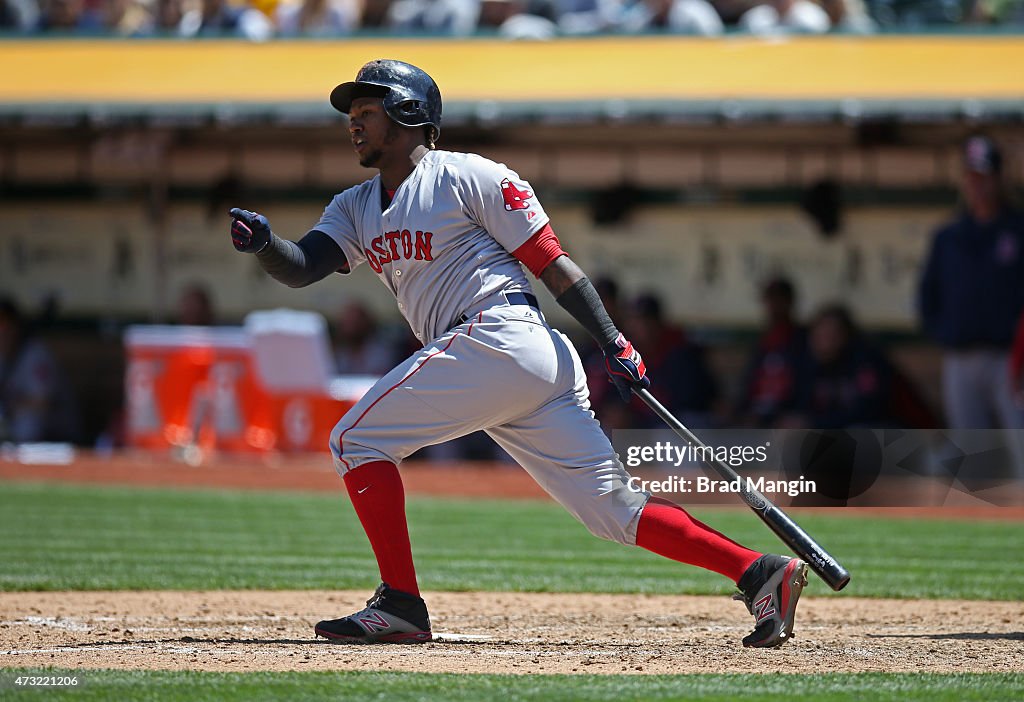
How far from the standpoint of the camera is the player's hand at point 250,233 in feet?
15.3

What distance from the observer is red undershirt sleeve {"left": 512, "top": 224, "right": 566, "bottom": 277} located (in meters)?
4.63

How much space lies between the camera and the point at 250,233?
183 inches

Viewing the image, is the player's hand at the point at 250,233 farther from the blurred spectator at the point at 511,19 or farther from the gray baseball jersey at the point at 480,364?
the blurred spectator at the point at 511,19

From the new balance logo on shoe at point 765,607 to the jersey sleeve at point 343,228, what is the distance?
5.54 ft

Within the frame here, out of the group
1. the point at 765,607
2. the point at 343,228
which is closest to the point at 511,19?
the point at 343,228

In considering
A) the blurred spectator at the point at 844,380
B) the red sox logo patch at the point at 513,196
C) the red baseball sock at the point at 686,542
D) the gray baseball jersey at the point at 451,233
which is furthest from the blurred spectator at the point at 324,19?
the red baseball sock at the point at 686,542

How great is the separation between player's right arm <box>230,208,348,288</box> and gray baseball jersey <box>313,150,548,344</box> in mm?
160

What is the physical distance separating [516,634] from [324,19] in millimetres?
9433

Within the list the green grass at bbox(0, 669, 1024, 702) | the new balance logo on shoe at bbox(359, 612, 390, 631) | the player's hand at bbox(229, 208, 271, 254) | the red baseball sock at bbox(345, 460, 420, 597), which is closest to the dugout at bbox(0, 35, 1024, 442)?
the player's hand at bbox(229, 208, 271, 254)

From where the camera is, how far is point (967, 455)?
1025 centimetres

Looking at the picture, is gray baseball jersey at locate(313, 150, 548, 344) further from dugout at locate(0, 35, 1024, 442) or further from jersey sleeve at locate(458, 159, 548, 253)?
dugout at locate(0, 35, 1024, 442)

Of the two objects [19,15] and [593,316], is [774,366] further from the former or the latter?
[19,15]

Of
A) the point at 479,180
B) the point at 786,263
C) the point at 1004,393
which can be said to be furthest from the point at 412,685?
the point at 786,263

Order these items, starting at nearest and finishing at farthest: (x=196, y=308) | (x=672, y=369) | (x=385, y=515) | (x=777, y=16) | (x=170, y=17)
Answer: (x=385, y=515)
(x=672, y=369)
(x=777, y=16)
(x=196, y=308)
(x=170, y=17)
